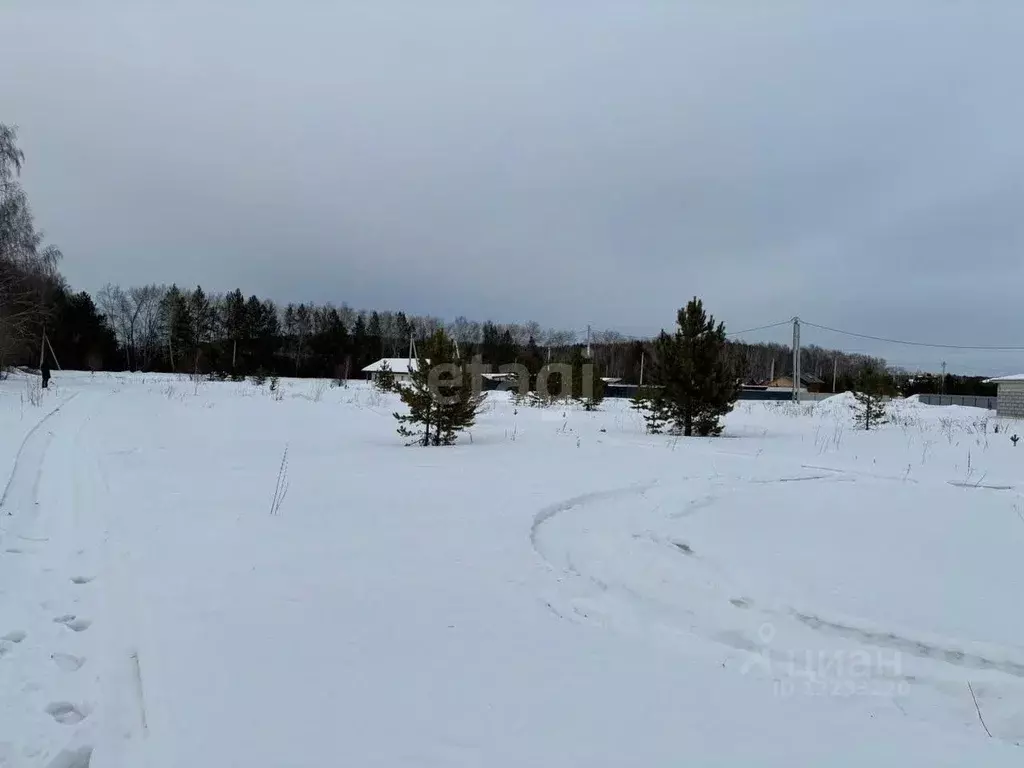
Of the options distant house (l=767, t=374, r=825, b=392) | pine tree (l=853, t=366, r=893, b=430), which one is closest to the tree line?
distant house (l=767, t=374, r=825, b=392)

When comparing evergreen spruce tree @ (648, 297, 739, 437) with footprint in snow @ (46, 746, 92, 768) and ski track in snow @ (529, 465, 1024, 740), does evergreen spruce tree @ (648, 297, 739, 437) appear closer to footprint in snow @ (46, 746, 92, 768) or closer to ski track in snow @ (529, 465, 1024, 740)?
ski track in snow @ (529, 465, 1024, 740)

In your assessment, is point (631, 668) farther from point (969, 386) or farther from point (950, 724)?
point (969, 386)

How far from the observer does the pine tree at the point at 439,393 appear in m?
9.43

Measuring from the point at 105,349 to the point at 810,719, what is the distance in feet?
194

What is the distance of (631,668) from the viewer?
8.04ft

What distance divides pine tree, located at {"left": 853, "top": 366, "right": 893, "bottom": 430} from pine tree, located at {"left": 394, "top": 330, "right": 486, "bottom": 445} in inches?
461

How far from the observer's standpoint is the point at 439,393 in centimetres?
962

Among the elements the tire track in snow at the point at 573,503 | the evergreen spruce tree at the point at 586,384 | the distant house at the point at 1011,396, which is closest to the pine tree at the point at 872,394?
the evergreen spruce tree at the point at 586,384

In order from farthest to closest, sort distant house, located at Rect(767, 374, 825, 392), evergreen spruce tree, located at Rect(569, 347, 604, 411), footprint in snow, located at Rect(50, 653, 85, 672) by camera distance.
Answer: distant house, located at Rect(767, 374, 825, 392)
evergreen spruce tree, located at Rect(569, 347, 604, 411)
footprint in snow, located at Rect(50, 653, 85, 672)

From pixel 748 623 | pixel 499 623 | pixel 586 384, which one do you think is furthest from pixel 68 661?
pixel 586 384

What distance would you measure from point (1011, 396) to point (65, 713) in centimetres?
3648

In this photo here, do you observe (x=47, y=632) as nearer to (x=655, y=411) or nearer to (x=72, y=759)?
(x=72, y=759)

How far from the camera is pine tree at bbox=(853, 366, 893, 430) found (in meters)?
15.5

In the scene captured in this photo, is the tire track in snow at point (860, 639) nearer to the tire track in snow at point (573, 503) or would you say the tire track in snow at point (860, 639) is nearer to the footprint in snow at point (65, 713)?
the tire track in snow at point (573, 503)
